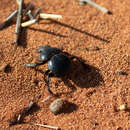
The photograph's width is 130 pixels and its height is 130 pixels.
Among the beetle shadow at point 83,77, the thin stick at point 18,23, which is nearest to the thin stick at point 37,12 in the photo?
the thin stick at point 18,23

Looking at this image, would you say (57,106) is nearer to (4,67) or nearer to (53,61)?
(53,61)

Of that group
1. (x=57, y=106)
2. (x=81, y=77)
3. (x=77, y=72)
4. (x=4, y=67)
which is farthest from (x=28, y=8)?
(x=57, y=106)

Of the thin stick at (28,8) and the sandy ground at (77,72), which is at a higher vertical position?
the thin stick at (28,8)

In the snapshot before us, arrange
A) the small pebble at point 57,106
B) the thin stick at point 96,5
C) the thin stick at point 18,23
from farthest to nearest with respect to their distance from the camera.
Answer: the thin stick at point 96,5, the thin stick at point 18,23, the small pebble at point 57,106

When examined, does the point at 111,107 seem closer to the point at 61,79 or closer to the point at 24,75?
the point at 61,79

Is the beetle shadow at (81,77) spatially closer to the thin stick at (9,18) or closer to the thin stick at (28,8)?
the thin stick at (9,18)

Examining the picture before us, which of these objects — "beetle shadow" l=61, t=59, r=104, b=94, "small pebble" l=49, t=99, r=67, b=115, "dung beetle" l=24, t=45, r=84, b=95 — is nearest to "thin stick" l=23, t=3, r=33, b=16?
"dung beetle" l=24, t=45, r=84, b=95
